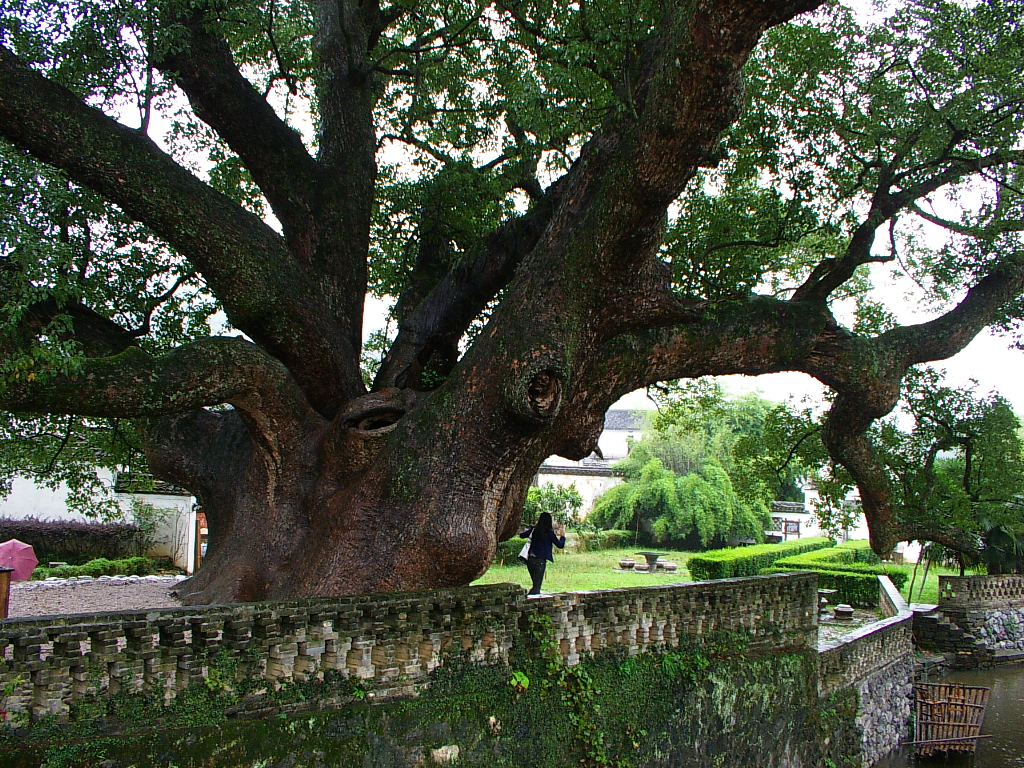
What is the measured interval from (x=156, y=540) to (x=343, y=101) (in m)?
15.4

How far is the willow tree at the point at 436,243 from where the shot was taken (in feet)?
21.0

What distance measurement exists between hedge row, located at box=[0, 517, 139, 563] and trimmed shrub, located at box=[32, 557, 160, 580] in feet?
7.79

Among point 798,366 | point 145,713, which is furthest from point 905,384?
point 145,713

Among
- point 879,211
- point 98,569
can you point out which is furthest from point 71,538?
point 879,211

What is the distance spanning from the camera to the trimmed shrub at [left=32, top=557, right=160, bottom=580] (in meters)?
15.3

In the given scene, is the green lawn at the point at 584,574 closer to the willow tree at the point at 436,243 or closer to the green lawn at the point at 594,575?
the green lawn at the point at 594,575

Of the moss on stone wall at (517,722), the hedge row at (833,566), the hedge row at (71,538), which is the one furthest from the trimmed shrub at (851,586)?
the hedge row at (71,538)

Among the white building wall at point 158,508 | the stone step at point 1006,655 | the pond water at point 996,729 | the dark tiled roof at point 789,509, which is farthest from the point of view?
the dark tiled roof at point 789,509

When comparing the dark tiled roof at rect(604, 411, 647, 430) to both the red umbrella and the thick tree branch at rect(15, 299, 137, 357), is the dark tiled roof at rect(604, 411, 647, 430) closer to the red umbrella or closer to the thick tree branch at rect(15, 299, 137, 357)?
the red umbrella

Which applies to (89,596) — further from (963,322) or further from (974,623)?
(974,623)

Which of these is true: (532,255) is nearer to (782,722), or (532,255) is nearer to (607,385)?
(607,385)

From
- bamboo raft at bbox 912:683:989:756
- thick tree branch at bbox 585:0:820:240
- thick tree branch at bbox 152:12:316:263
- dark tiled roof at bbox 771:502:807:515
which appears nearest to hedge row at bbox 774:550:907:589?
bamboo raft at bbox 912:683:989:756

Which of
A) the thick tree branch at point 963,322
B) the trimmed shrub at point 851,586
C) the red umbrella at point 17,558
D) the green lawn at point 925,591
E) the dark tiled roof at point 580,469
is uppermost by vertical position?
the thick tree branch at point 963,322

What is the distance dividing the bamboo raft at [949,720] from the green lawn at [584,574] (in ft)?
16.4
